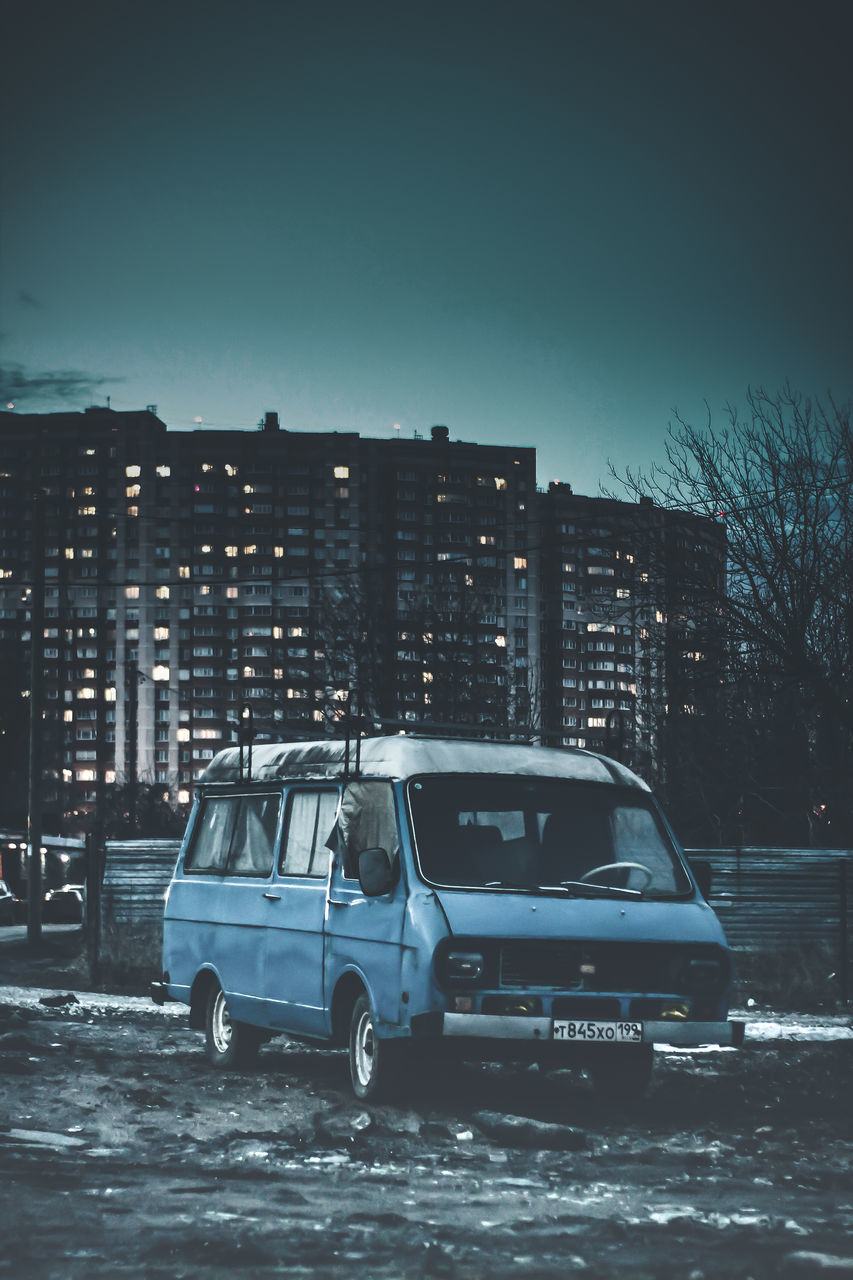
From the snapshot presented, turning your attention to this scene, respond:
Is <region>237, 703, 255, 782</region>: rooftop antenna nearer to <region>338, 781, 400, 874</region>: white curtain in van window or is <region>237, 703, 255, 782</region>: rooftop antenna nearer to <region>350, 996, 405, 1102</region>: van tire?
<region>338, 781, 400, 874</region>: white curtain in van window

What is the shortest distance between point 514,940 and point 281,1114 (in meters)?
1.76

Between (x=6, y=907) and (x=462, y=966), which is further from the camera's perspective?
(x=6, y=907)

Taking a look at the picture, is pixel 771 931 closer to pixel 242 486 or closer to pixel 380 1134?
pixel 380 1134

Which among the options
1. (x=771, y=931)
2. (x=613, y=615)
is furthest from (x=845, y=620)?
(x=771, y=931)

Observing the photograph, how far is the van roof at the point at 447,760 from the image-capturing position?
10.7 meters

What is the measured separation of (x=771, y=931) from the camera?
19.7m

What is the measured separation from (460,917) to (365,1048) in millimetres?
1201

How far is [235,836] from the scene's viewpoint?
1287 cm

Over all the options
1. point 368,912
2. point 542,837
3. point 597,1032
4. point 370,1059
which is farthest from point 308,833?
point 597,1032

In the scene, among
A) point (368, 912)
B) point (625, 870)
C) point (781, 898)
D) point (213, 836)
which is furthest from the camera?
point (781, 898)

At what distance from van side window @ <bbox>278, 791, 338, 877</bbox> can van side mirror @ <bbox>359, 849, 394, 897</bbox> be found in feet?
3.49

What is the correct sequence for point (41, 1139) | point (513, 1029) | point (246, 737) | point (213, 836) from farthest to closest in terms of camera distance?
point (213, 836) → point (246, 737) → point (513, 1029) → point (41, 1139)

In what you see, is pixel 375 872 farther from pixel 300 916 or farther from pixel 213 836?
pixel 213 836

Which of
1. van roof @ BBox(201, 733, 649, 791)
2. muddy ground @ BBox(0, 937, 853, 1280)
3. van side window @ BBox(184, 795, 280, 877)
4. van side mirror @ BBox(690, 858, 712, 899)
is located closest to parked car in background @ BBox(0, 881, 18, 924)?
van side window @ BBox(184, 795, 280, 877)
